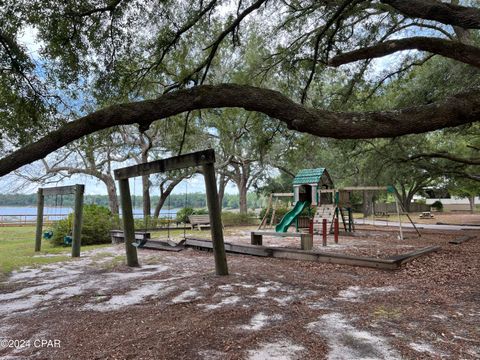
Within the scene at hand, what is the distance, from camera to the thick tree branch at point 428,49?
209 inches

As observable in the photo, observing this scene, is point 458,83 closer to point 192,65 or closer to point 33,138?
point 192,65

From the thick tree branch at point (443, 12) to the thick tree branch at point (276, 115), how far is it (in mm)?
1575

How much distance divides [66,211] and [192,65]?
8.68 m

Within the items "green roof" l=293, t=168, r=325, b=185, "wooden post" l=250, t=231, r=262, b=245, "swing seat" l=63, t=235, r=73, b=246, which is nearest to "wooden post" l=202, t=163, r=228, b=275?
"wooden post" l=250, t=231, r=262, b=245

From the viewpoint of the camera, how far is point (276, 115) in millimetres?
4691

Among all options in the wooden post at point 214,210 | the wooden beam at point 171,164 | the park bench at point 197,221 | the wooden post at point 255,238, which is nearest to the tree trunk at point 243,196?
the park bench at point 197,221

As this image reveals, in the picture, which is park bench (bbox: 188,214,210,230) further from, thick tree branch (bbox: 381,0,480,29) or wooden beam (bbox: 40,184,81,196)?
thick tree branch (bbox: 381,0,480,29)

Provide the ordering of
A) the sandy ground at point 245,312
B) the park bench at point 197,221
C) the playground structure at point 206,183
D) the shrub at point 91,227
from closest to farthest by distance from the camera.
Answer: the sandy ground at point 245,312, the playground structure at point 206,183, the shrub at point 91,227, the park bench at point 197,221

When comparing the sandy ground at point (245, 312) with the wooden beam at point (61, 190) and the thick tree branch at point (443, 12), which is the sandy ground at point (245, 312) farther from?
the thick tree branch at point (443, 12)

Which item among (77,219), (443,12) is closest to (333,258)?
(443,12)

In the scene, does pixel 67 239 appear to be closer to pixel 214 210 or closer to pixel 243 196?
pixel 214 210

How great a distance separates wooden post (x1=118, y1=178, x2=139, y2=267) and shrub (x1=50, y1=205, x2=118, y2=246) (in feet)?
21.4

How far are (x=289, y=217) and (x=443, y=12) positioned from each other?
7.83 metres

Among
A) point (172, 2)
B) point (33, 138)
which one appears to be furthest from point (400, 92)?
point (33, 138)
